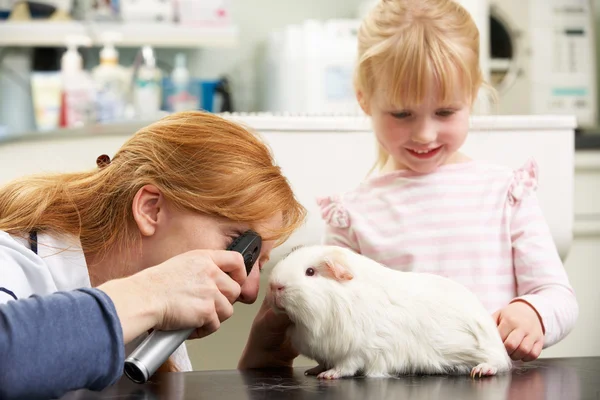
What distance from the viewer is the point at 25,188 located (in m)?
1.05

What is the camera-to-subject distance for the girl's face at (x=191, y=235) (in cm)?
97

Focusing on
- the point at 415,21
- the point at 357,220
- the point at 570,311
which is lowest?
the point at 570,311

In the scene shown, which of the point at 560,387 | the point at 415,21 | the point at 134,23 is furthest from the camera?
the point at 134,23

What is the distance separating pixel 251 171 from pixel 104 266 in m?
0.23

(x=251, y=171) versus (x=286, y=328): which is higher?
(x=251, y=171)

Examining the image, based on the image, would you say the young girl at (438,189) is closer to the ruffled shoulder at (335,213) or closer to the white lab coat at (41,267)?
the ruffled shoulder at (335,213)

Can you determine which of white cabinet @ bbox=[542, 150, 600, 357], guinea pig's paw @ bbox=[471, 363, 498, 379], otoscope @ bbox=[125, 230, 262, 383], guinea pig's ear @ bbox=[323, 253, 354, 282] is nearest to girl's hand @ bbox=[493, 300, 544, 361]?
guinea pig's paw @ bbox=[471, 363, 498, 379]

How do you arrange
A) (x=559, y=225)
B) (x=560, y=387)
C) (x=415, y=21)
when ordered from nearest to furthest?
1. (x=560, y=387)
2. (x=415, y=21)
3. (x=559, y=225)

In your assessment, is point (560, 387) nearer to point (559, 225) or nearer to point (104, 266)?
point (104, 266)

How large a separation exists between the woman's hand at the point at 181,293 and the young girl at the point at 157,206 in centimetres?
9

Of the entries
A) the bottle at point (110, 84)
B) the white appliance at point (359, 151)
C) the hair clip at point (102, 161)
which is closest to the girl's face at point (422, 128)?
the white appliance at point (359, 151)

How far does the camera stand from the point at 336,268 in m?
0.95

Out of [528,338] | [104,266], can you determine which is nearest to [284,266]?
[104,266]

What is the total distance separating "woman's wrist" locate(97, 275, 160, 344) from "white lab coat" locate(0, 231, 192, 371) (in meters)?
0.13
